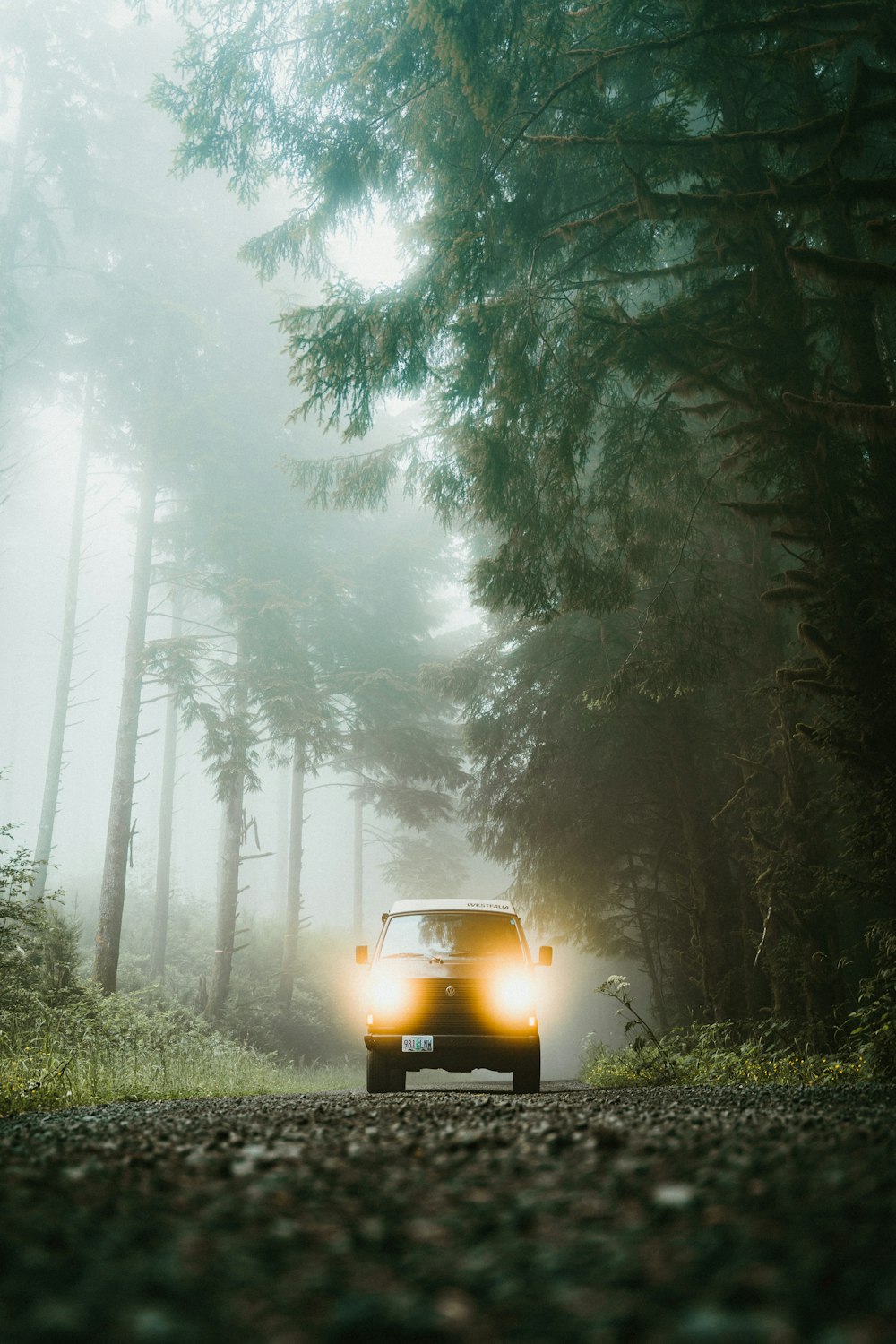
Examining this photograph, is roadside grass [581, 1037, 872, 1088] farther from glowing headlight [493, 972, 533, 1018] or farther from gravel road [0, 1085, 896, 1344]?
gravel road [0, 1085, 896, 1344]

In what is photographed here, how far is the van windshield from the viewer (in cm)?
893

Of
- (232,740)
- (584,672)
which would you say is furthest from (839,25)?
(232,740)

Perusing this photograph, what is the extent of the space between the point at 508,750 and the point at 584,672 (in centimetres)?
226

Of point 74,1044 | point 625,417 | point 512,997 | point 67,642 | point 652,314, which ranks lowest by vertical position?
point 74,1044

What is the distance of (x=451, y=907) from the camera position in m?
9.52

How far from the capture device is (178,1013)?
17609 mm

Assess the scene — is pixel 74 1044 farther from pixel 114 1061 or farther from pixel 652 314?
pixel 652 314

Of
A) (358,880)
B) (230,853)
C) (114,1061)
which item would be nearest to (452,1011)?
(114,1061)

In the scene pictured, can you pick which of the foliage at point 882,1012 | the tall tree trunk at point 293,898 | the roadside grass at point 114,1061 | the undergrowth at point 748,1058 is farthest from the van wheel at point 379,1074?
the tall tree trunk at point 293,898

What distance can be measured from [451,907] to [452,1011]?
1330 millimetres

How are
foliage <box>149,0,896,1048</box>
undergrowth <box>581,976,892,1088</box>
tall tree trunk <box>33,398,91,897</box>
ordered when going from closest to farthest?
undergrowth <box>581,976,892,1088</box>, foliage <box>149,0,896,1048</box>, tall tree trunk <box>33,398,91,897</box>

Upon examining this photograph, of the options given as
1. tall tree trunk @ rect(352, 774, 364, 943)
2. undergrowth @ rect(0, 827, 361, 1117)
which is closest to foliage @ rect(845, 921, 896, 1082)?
undergrowth @ rect(0, 827, 361, 1117)

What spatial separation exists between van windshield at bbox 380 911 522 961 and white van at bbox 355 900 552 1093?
0.02 meters

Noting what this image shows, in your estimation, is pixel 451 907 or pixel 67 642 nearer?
pixel 451 907
